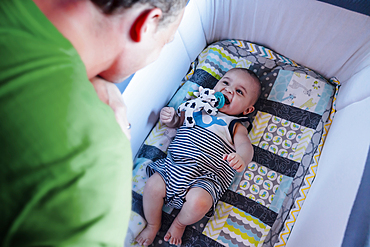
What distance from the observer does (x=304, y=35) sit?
1.24m

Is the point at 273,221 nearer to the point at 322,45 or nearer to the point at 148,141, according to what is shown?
the point at 148,141

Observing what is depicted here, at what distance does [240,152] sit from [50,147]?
3.11 ft

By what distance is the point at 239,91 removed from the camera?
1241mm

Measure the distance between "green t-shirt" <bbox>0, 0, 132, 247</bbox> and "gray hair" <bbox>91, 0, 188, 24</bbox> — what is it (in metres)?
0.09

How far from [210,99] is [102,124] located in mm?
915

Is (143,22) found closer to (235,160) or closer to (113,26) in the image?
(113,26)

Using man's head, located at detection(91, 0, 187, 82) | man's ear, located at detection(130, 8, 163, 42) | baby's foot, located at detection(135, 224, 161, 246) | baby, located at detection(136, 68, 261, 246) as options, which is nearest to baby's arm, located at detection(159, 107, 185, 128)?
baby, located at detection(136, 68, 261, 246)

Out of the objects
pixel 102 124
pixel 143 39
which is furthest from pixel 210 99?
pixel 102 124

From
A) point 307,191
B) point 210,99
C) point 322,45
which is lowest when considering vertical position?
point 307,191

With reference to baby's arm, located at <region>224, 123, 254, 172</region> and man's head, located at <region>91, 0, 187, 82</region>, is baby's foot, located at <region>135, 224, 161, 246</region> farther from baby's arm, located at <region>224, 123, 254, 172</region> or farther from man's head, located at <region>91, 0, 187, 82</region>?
man's head, located at <region>91, 0, 187, 82</region>

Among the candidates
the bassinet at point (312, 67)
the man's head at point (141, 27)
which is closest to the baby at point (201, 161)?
the bassinet at point (312, 67)

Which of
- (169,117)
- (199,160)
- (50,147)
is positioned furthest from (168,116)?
(50,147)

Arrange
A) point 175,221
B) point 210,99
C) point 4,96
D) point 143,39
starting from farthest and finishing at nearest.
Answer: point 210,99, point 175,221, point 143,39, point 4,96

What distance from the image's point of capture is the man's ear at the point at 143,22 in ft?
1.23
